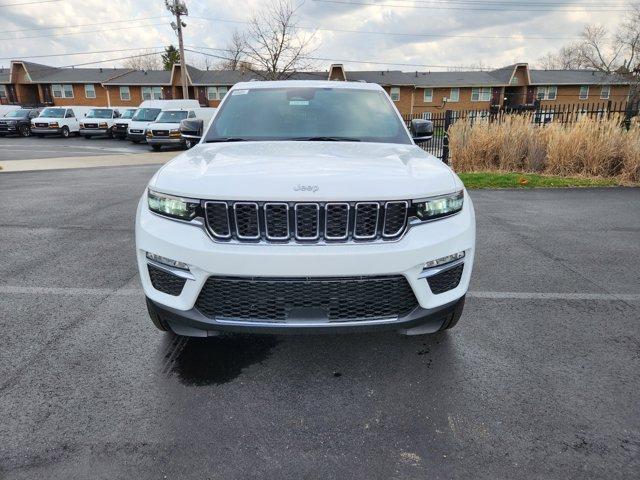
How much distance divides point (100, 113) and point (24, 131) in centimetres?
609

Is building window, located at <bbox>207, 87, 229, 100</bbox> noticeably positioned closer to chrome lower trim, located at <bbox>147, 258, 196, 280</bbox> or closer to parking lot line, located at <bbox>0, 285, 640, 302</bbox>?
parking lot line, located at <bbox>0, 285, 640, 302</bbox>

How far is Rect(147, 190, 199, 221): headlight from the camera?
2.41m

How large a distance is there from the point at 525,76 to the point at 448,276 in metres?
55.7

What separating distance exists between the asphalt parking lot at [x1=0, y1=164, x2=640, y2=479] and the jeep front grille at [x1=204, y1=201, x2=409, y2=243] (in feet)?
3.14

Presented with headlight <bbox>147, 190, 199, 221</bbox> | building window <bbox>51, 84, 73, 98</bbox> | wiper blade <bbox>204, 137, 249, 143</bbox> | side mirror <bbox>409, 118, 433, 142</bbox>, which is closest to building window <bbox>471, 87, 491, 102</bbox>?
building window <bbox>51, 84, 73, 98</bbox>

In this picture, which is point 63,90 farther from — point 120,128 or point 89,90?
point 120,128

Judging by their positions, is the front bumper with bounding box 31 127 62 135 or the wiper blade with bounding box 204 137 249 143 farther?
the front bumper with bounding box 31 127 62 135

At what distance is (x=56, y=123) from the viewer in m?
27.8

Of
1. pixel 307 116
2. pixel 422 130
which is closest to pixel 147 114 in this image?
pixel 307 116

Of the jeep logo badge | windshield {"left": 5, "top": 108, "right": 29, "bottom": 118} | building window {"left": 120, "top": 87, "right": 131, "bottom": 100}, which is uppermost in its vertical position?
building window {"left": 120, "top": 87, "right": 131, "bottom": 100}

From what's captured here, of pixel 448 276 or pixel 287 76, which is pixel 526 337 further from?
pixel 287 76

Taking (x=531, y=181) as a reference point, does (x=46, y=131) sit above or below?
above

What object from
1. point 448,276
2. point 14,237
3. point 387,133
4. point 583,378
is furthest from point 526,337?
point 14,237

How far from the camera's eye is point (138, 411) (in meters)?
2.45
